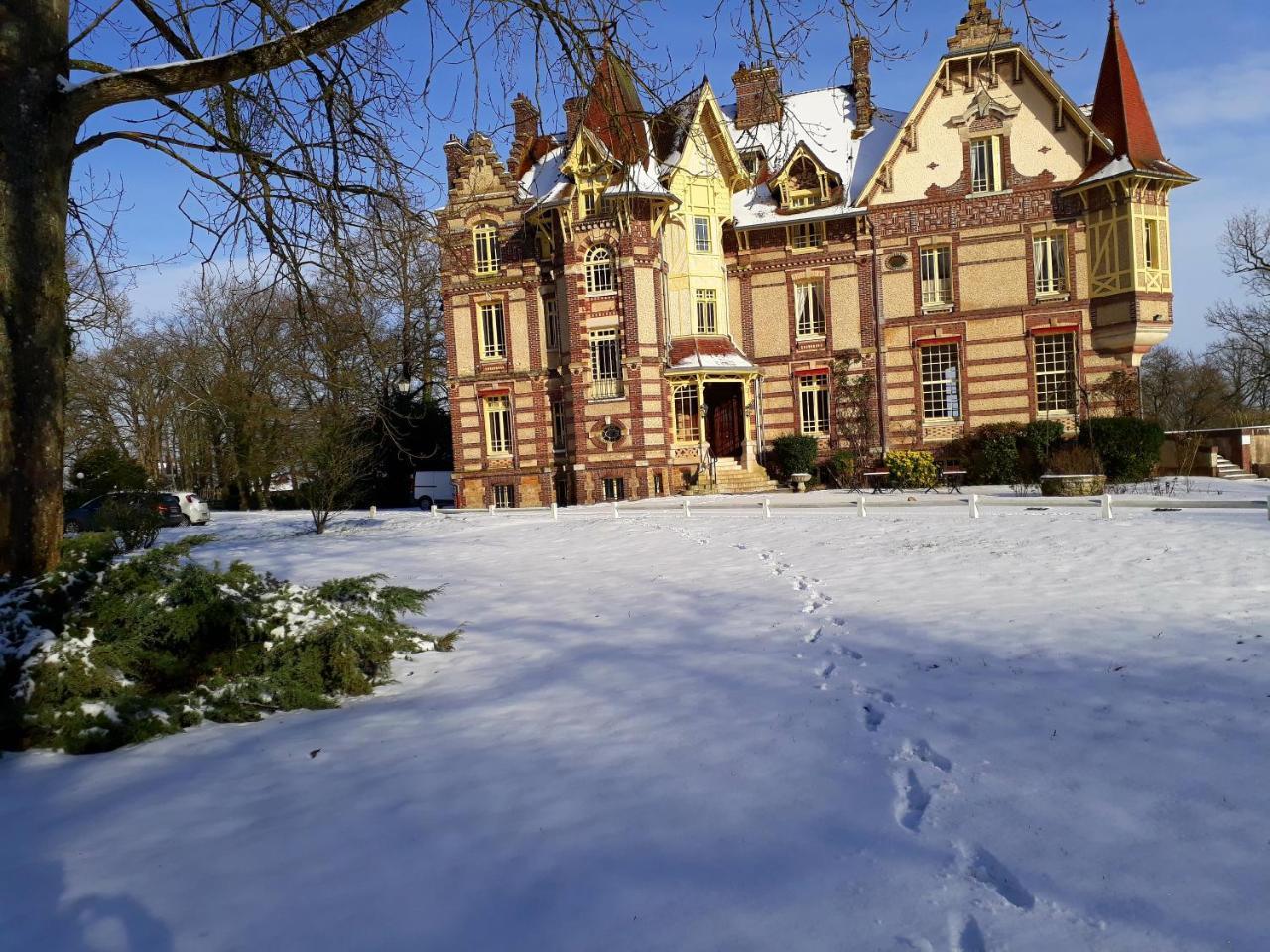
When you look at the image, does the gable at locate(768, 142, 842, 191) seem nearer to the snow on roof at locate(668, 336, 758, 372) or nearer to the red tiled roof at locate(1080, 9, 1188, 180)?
the snow on roof at locate(668, 336, 758, 372)

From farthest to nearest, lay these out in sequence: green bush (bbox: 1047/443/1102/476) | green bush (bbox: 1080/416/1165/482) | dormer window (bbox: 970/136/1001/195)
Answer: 1. dormer window (bbox: 970/136/1001/195)
2. green bush (bbox: 1080/416/1165/482)
3. green bush (bbox: 1047/443/1102/476)

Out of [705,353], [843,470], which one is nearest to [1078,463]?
[843,470]

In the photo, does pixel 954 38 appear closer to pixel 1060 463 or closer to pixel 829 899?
pixel 1060 463

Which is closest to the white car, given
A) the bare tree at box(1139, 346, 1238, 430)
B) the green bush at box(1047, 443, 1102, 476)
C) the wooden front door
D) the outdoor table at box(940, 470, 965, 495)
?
the wooden front door

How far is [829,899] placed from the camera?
3207mm

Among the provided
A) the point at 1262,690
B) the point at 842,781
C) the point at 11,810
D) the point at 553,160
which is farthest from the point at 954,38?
the point at 11,810

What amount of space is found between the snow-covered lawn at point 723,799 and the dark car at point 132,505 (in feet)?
29.2

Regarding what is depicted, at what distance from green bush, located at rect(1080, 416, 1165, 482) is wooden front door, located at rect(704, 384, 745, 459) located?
11013 mm

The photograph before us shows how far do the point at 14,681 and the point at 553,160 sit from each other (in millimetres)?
27663

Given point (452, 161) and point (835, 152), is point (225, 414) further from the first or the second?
point (835, 152)

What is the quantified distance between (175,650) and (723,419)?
25.2 m

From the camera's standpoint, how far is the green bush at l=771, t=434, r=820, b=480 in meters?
28.7

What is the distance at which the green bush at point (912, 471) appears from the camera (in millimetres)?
25562

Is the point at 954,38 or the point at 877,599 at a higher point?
the point at 954,38
